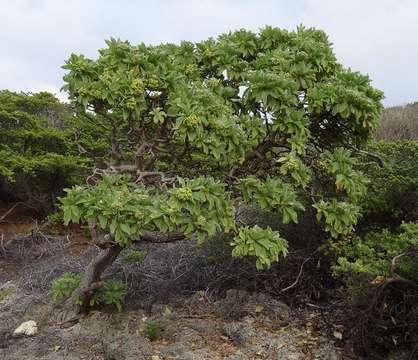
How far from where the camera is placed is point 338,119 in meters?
3.95

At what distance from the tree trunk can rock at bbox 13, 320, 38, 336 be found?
0.36 metres

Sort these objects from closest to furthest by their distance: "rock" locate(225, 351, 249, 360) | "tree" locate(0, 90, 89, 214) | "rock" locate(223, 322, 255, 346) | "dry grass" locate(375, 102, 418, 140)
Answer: "rock" locate(225, 351, 249, 360) < "rock" locate(223, 322, 255, 346) < "tree" locate(0, 90, 89, 214) < "dry grass" locate(375, 102, 418, 140)

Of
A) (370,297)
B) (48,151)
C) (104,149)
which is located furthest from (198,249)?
(48,151)

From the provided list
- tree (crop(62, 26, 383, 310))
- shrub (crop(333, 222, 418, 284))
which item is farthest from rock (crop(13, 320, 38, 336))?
shrub (crop(333, 222, 418, 284))

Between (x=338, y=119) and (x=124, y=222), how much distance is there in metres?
1.75

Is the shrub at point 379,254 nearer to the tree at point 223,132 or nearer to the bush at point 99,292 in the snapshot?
the tree at point 223,132

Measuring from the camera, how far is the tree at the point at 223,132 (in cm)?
328

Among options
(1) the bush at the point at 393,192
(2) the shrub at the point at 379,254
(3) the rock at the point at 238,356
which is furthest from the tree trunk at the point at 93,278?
(1) the bush at the point at 393,192

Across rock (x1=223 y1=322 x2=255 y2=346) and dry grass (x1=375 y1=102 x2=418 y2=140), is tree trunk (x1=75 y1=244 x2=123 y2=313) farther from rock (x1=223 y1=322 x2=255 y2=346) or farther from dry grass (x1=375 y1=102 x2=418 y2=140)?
dry grass (x1=375 y1=102 x2=418 y2=140)

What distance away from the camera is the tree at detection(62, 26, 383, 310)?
3.28m

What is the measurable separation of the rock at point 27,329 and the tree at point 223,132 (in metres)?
0.40

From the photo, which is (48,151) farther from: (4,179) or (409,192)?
(409,192)

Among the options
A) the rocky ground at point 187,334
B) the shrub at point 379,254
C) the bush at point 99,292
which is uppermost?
the shrub at point 379,254

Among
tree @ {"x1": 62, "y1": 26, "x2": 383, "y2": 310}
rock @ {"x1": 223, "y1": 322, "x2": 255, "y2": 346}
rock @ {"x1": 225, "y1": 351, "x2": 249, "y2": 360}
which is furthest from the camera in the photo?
rock @ {"x1": 223, "y1": 322, "x2": 255, "y2": 346}
